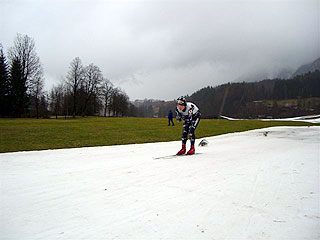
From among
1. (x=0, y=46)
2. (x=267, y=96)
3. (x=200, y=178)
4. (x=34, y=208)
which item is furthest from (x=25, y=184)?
(x=267, y=96)

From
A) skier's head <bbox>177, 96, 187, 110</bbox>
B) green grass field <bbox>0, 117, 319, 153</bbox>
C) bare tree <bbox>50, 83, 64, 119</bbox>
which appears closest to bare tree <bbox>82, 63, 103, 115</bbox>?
bare tree <bbox>50, 83, 64, 119</bbox>

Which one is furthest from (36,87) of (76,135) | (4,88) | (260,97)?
(260,97)

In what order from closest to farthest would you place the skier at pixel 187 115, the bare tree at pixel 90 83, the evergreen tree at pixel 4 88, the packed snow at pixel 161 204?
the packed snow at pixel 161 204 → the skier at pixel 187 115 → the evergreen tree at pixel 4 88 → the bare tree at pixel 90 83

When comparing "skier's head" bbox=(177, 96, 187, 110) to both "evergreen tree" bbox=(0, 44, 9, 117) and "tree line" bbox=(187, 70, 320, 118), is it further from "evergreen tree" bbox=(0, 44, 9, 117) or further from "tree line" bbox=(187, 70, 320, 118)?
"tree line" bbox=(187, 70, 320, 118)

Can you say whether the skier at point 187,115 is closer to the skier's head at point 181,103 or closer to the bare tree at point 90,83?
the skier's head at point 181,103

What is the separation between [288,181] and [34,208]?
4.43 metres

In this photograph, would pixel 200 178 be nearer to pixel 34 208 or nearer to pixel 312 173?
pixel 312 173

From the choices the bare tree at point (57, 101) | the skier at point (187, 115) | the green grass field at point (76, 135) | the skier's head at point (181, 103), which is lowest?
the green grass field at point (76, 135)

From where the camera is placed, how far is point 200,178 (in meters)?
→ 4.21

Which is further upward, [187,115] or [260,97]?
[260,97]

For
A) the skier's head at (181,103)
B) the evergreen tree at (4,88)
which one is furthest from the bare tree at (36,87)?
the skier's head at (181,103)

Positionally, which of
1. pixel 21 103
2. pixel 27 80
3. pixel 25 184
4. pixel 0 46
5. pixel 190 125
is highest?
pixel 0 46

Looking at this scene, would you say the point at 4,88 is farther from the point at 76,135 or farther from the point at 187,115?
the point at 187,115

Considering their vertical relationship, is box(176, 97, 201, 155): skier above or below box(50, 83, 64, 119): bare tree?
below
